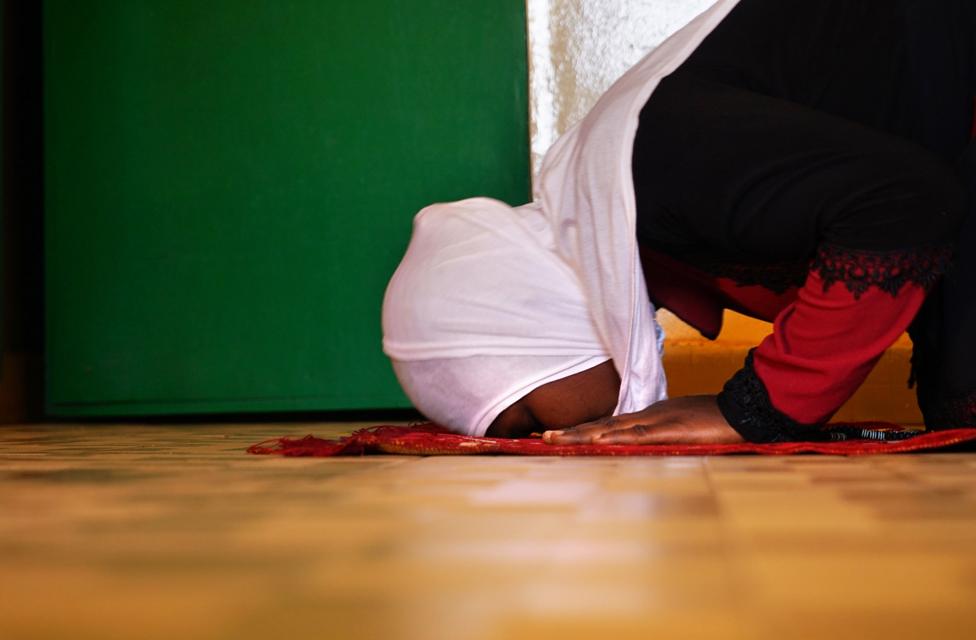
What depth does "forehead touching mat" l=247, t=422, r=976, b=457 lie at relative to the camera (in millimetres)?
1130

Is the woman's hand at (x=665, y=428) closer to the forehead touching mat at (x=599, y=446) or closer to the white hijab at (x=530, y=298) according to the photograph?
the forehead touching mat at (x=599, y=446)

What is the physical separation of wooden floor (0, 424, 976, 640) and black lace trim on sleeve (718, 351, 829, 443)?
37cm

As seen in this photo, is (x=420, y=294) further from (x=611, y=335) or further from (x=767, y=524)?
(x=767, y=524)

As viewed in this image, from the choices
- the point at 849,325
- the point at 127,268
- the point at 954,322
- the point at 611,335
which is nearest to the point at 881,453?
the point at 849,325

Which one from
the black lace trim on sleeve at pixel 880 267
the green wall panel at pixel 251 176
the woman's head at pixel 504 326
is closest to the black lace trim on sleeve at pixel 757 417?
the black lace trim on sleeve at pixel 880 267

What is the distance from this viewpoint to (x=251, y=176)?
2.83m

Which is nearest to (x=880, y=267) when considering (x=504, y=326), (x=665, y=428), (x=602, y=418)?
(x=665, y=428)

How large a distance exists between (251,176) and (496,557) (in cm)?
253

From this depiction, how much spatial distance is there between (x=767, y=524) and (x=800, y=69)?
0.95 meters

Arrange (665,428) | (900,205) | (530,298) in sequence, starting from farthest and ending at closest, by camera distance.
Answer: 1. (530,298)
2. (665,428)
3. (900,205)

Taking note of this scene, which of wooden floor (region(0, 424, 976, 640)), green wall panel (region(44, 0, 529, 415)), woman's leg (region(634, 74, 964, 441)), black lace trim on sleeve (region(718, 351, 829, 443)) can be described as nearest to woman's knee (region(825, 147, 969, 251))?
woman's leg (region(634, 74, 964, 441))

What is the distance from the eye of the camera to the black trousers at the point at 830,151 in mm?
1139

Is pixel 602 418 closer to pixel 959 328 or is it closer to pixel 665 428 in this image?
pixel 665 428

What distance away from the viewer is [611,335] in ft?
4.61
